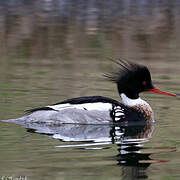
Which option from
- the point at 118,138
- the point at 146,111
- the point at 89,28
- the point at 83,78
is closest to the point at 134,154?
the point at 118,138

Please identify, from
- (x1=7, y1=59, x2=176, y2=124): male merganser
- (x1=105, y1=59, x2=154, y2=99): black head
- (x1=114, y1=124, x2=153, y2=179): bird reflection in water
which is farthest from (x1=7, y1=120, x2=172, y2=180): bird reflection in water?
(x1=105, y1=59, x2=154, y2=99): black head

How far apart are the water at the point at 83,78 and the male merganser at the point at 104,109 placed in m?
0.26

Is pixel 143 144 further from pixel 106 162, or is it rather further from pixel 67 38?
pixel 67 38

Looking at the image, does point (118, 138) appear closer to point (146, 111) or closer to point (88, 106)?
point (88, 106)

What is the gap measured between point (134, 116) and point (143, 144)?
70.9 inches

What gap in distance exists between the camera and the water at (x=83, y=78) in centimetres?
771

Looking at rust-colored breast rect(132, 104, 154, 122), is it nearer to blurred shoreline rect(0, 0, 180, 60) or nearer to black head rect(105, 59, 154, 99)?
black head rect(105, 59, 154, 99)

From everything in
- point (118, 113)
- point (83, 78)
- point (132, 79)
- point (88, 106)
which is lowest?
point (83, 78)

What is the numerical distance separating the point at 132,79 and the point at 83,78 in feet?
9.96

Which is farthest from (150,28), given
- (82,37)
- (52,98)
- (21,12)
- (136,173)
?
(136,173)

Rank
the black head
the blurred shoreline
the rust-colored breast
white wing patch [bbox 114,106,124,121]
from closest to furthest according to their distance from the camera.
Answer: white wing patch [bbox 114,106,124,121] → the rust-colored breast → the black head → the blurred shoreline

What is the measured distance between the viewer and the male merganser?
10.2 m

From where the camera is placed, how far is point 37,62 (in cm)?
1571

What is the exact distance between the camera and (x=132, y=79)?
1091cm
